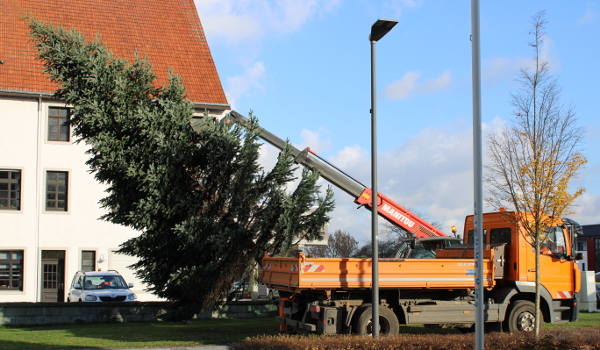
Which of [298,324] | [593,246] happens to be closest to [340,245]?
[593,246]

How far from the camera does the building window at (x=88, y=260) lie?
30281mm

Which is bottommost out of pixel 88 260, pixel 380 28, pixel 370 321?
pixel 370 321

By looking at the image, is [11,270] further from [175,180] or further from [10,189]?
[175,180]

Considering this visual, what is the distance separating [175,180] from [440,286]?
7.03 meters

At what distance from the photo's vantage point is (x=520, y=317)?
14.5 metres

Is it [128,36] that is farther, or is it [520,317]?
[128,36]

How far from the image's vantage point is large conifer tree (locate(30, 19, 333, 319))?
16.0m

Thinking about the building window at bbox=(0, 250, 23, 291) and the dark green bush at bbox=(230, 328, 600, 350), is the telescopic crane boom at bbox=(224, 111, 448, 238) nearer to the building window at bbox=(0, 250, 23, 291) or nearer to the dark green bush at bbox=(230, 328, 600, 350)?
the dark green bush at bbox=(230, 328, 600, 350)

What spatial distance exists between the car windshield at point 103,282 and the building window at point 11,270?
762 centimetres

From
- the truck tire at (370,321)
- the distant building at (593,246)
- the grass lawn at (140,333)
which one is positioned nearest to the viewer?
the truck tire at (370,321)

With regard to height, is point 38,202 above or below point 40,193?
below

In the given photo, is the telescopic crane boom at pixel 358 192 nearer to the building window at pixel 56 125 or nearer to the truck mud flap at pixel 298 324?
the truck mud flap at pixel 298 324

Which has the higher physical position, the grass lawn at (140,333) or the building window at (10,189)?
the building window at (10,189)

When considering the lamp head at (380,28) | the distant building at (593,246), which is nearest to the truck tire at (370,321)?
the lamp head at (380,28)
